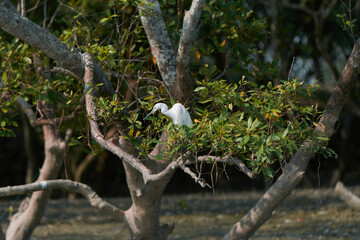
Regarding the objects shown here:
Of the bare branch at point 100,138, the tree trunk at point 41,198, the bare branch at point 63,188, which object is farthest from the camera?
the tree trunk at point 41,198

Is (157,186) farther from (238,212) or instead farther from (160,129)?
(238,212)

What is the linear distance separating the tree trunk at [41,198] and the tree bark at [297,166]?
8.12ft

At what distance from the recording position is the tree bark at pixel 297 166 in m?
5.14

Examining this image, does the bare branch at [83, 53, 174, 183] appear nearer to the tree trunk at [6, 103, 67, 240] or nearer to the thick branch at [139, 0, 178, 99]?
the thick branch at [139, 0, 178, 99]

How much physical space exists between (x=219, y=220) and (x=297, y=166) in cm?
359

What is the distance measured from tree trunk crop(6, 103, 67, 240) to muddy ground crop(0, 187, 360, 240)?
1174 mm

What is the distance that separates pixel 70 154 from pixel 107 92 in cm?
856

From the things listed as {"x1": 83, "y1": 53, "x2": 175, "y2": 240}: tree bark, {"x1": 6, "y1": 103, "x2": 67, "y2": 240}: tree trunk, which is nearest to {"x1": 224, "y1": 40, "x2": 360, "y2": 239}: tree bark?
{"x1": 83, "y1": 53, "x2": 175, "y2": 240}: tree bark

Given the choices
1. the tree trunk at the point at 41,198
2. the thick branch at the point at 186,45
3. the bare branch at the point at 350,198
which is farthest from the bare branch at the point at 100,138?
the tree trunk at the point at 41,198

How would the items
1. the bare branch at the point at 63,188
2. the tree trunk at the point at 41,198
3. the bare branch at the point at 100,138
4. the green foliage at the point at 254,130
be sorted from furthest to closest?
the tree trunk at the point at 41,198
the bare branch at the point at 63,188
the bare branch at the point at 100,138
the green foliage at the point at 254,130

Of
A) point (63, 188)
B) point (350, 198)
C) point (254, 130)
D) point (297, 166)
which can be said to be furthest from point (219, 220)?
point (254, 130)

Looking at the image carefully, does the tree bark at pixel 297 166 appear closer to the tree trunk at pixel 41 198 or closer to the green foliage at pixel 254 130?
the green foliage at pixel 254 130

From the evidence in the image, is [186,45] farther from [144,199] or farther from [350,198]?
[350,198]

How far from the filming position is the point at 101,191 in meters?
13.6
